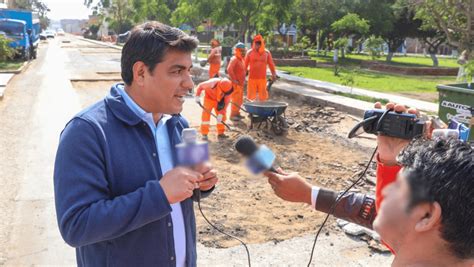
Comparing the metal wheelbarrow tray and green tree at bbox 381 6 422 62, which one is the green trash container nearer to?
the metal wheelbarrow tray

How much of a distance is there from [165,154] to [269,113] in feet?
22.2

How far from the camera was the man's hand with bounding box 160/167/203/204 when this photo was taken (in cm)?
148

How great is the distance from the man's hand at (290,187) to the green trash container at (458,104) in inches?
208

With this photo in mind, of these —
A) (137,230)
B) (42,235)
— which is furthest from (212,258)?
(137,230)

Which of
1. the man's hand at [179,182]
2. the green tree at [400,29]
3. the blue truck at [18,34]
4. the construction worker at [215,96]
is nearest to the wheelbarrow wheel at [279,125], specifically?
the construction worker at [215,96]

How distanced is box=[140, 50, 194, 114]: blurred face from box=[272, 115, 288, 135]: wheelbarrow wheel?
6969mm

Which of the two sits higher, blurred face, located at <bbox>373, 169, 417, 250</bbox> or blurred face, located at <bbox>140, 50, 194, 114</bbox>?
blurred face, located at <bbox>140, 50, 194, 114</bbox>

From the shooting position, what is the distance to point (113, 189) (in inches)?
64.1

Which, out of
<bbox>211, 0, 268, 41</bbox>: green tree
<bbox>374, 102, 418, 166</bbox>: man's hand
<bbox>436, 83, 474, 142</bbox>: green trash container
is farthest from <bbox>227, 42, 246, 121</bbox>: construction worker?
<bbox>211, 0, 268, 41</bbox>: green tree

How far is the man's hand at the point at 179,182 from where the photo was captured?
1481 millimetres

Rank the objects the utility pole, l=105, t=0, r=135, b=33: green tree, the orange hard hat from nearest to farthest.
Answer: the orange hard hat
the utility pole
l=105, t=0, r=135, b=33: green tree

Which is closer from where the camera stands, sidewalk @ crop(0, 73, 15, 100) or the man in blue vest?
the man in blue vest

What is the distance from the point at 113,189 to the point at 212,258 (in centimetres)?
247

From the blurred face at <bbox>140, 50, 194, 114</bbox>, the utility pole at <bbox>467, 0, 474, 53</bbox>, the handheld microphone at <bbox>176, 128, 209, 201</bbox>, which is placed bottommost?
the handheld microphone at <bbox>176, 128, 209, 201</bbox>
